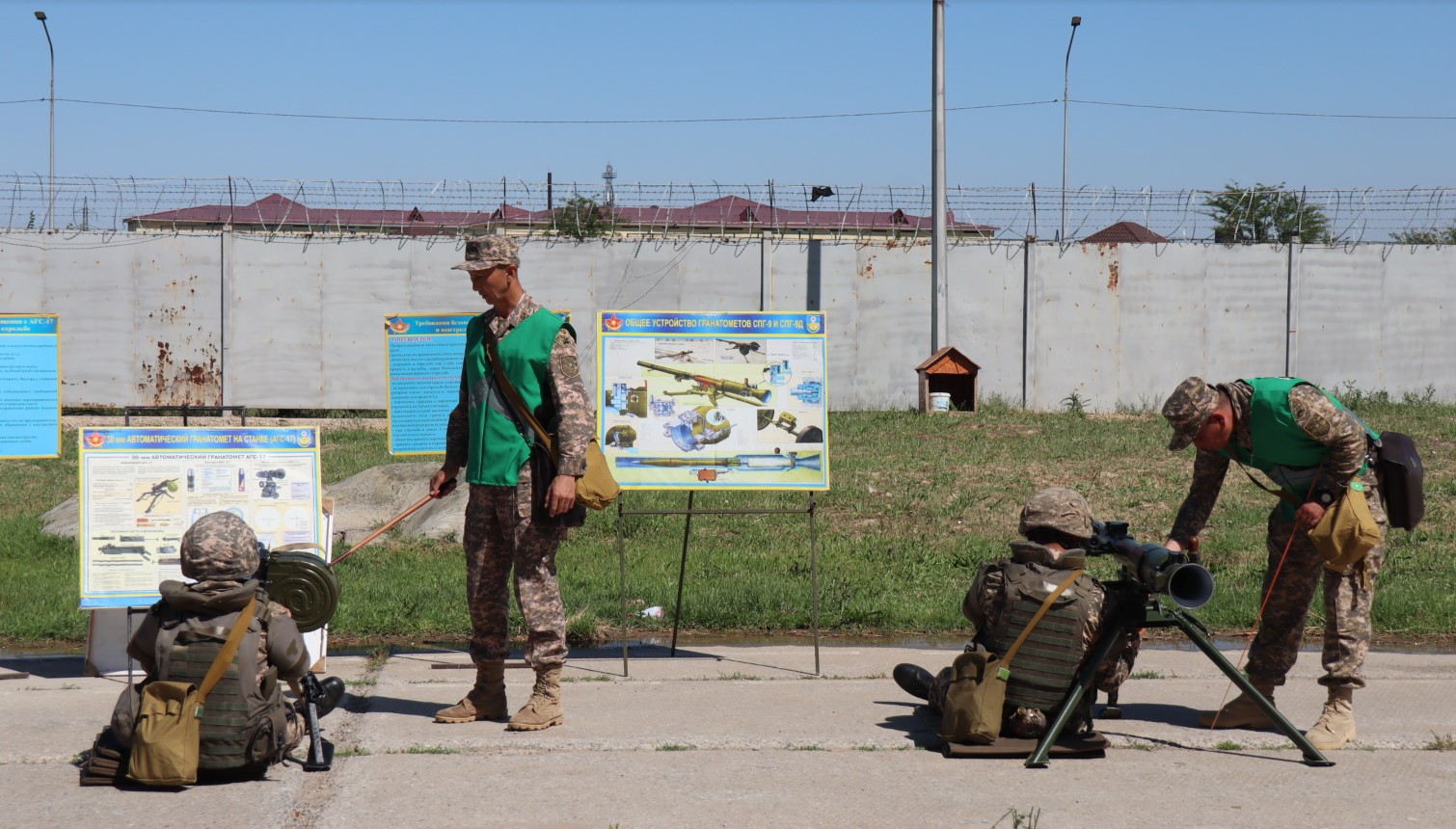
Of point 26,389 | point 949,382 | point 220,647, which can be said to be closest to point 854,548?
point 26,389

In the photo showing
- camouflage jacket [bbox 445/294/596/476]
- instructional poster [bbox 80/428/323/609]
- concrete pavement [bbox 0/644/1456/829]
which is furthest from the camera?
instructional poster [bbox 80/428/323/609]

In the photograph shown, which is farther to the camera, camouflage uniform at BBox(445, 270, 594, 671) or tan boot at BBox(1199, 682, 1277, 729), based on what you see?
tan boot at BBox(1199, 682, 1277, 729)

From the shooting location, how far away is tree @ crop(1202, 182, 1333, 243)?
2200 centimetres

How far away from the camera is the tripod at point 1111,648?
5.54m

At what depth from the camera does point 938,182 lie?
19875 mm

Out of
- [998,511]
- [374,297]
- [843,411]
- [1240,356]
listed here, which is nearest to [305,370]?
[374,297]

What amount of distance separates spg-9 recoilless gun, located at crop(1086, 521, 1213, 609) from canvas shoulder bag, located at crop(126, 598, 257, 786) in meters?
3.33

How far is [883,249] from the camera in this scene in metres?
22.1

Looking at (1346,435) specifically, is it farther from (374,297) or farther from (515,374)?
(374,297)

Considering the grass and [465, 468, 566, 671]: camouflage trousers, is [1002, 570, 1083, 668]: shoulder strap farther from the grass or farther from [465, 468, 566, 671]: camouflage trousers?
the grass

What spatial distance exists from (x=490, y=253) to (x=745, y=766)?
2.38 metres

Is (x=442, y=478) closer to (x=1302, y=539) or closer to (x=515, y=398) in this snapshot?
(x=515, y=398)

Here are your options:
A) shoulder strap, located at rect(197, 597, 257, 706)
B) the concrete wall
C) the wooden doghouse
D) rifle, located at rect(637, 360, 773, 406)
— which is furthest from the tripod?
the concrete wall

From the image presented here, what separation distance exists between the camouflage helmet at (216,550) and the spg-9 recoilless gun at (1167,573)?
10.7ft
